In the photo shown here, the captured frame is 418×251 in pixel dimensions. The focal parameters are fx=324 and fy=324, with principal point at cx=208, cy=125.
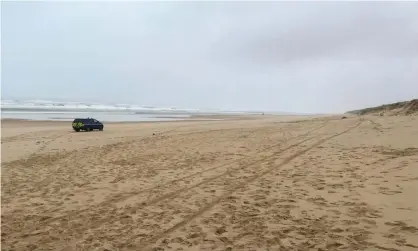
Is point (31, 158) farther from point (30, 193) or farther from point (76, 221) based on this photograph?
point (76, 221)

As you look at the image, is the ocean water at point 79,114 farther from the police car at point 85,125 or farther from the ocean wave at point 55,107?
the police car at point 85,125

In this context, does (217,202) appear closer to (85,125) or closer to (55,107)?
(85,125)

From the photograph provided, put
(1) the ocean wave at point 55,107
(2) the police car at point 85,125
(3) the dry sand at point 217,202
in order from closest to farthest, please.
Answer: (3) the dry sand at point 217,202 → (2) the police car at point 85,125 → (1) the ocean wave at point 55,107

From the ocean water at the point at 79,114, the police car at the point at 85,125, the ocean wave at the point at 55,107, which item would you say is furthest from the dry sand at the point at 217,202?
the ocean wave at the point at 55,107

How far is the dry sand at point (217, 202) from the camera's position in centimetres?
508

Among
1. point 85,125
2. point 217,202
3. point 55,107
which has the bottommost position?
point 217,202

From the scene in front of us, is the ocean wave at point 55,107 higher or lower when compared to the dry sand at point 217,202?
higher

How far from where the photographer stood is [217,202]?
6.99 m

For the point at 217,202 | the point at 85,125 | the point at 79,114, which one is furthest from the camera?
the point at 79,114

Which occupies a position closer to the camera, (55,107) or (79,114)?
(79,114)

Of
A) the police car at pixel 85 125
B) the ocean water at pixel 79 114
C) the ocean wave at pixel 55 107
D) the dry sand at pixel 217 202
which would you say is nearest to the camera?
the dry sand at pixel 217 202

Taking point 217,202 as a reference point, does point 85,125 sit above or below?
above

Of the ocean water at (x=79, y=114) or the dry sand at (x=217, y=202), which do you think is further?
the ocean water at (x=79, y=114)

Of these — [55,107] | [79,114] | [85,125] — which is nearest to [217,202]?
[85,125]
